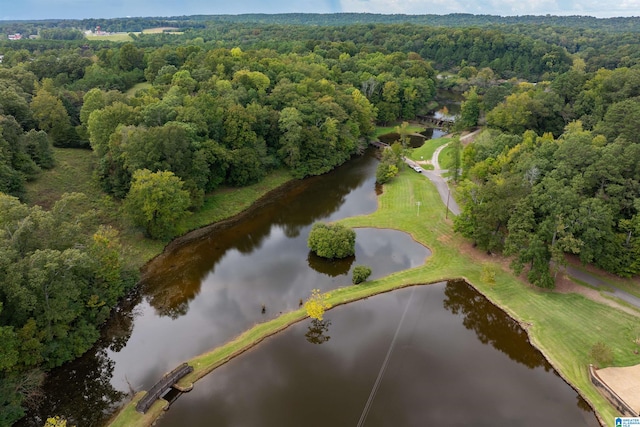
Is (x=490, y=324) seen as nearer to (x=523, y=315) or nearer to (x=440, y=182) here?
(x=523, y=315)

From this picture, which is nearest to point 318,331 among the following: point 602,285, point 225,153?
point 602,285

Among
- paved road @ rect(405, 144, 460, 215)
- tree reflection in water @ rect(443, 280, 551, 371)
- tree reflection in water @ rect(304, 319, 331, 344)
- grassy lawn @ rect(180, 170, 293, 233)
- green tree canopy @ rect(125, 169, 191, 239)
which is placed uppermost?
green tree canopy @ rect(125, 169, 191, 239)

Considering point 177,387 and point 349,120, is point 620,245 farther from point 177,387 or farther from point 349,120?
point 349,120

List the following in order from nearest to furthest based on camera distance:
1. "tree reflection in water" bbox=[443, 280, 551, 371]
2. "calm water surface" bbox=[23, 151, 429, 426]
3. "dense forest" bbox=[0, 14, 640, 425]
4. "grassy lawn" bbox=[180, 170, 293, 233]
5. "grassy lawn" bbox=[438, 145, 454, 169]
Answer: "dense forest" bbox=[0, 14, 640, 425]
"calm water surface" bbox=[23, 151, 429, 426]
"tree reflection in water" bbox=[443, 280, 551, 371]
"grassy lawn" bbox=[180, 170, 293, 233]
"grassy lawn" bbox=[438, 145, 454, 169]

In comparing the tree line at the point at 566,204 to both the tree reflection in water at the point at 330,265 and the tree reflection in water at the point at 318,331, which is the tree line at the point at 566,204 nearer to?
the tree reflection in water at the point at 330,265

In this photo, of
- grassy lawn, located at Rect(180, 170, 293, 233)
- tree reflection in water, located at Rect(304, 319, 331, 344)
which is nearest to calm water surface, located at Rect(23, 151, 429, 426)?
grassy lawn, located at Rect(180, 170, 293, 233)
